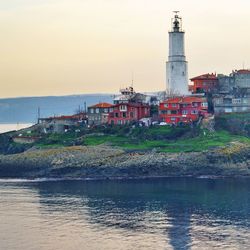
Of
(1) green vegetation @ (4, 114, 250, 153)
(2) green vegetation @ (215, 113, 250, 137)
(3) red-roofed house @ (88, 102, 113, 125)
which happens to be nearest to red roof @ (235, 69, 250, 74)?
(1) green vegetation @ (4, 114, 250, 153)

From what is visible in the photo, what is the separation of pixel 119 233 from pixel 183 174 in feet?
82.4

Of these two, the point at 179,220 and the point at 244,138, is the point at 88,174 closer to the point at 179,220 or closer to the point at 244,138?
the point at 244,138

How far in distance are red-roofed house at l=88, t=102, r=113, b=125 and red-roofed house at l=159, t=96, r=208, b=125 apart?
6853mm

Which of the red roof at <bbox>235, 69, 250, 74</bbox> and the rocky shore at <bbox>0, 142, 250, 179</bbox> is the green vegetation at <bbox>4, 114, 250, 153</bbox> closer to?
the rocky shore at <bbox>0, 142, 250, 179</bbox>

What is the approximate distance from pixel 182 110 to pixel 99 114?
10563 mm

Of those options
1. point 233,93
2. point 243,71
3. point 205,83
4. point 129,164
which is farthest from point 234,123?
point 129,164

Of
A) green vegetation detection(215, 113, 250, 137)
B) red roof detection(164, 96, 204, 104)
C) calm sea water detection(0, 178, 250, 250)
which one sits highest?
red roof detection(164, 96, 204, 104)

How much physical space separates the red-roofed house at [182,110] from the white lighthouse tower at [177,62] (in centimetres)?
653

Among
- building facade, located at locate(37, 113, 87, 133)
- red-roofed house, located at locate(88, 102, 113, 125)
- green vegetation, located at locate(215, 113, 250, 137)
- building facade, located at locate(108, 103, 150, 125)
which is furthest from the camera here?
building facade, located at locate(37, 113, 87, 133)

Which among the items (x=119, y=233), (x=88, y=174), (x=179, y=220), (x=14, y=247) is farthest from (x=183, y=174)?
(x=14, y=247)

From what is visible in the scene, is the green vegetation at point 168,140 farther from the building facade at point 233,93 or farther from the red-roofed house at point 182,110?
the building facade at point 233,93

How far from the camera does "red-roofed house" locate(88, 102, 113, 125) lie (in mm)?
80812

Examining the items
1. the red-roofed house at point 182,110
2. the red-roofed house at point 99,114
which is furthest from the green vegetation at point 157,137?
the red-roofed house at point 99,114

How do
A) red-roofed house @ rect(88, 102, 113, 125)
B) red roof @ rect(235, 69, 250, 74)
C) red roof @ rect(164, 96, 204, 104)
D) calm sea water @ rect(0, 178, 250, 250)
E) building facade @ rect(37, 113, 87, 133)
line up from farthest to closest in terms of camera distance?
red roof @ rect(235, 69, 250, 74) → building facade @ rect(37, 113, 87, 133) → red-roofed house @ rect(88, 102, 113, 125) → red roof @ rect(164, 96, 204, 104) → calm sea water @ rect(0, 178, 250, 250)
